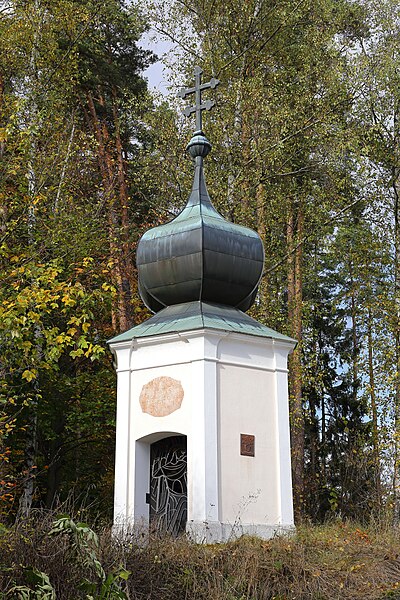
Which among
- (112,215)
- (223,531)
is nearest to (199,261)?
(223,531)

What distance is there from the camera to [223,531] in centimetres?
874

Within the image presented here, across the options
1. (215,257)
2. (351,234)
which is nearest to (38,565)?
(215,257)

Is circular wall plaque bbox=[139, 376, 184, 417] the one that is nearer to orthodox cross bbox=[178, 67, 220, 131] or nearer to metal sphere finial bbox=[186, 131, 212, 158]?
metal sphere finial bbox=[186, 131, 212, 158]

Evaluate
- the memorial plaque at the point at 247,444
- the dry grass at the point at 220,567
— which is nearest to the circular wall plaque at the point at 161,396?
the memorial plaque at the point at 247,444

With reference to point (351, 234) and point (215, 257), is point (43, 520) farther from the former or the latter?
point (351, 234)

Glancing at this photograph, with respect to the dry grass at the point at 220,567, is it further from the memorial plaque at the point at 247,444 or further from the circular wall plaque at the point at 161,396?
the circular wall plaque at the point at 161,396

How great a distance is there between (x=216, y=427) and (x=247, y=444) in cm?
50

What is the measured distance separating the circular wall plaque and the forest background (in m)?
5.53

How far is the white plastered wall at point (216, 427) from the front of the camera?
350 inches

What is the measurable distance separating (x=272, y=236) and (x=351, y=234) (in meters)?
2.36

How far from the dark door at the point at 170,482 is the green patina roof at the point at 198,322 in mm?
1327

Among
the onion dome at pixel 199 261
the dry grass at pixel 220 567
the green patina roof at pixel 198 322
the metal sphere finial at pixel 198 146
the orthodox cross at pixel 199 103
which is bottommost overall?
the dry grass at pixel 220 567

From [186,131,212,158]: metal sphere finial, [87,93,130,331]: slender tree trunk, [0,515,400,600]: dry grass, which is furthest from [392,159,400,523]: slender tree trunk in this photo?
[0,515,400,600]: dry grass

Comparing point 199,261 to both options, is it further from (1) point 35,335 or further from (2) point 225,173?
(2) point 225,173
